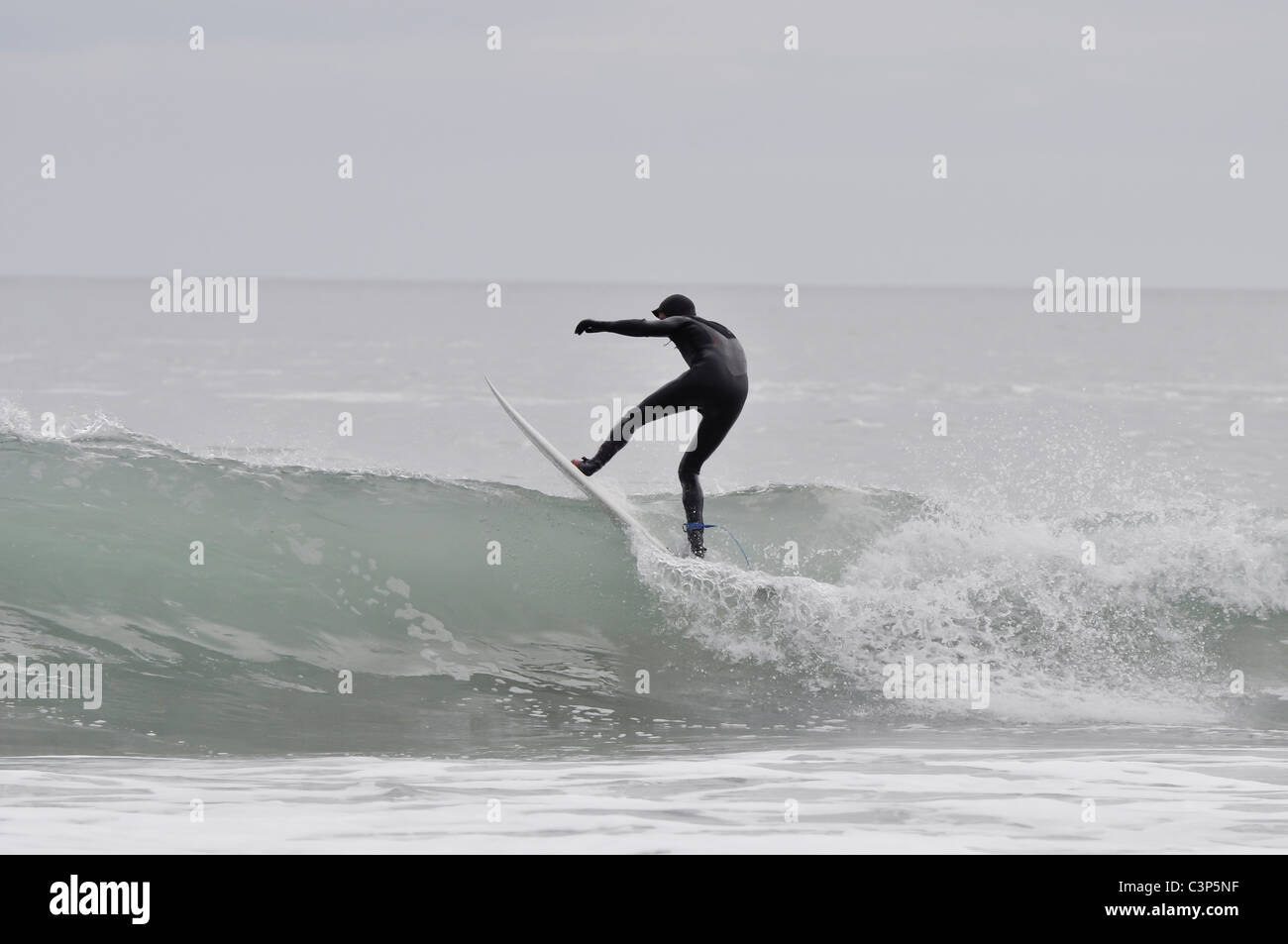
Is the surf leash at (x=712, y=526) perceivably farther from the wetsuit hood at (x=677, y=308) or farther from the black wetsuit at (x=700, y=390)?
the wetsuit hood at (x=677, y=308)

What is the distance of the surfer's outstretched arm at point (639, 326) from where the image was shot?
303 inches

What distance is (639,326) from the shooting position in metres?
7.79

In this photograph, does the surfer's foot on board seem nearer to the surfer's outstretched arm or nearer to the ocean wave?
the ocean wave

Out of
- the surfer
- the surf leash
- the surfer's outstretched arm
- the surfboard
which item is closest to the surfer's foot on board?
the surf leash

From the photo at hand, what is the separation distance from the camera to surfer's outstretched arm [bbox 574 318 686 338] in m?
7.70

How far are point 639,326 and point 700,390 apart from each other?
0.64 meters

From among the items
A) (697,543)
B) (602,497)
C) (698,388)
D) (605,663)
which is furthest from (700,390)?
(605,663)

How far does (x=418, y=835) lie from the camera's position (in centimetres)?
491

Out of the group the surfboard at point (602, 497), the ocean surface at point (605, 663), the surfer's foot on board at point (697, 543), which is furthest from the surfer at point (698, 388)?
the ocean surface at point (605, 663)

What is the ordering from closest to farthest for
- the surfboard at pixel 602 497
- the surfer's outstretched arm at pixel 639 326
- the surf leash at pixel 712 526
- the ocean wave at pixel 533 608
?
the ocean wave at pixel 533 608
the surfer's outstretched arm at pixel 639 326
the surf leash at pixel 712 526
the surfboard at pixel 602 497

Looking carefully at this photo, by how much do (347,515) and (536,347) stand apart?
42.9 m

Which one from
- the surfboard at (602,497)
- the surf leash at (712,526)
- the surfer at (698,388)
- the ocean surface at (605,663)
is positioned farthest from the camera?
the surfboard at (602,497)

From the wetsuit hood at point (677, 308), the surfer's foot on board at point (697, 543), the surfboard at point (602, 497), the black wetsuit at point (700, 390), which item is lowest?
the surfer's foot on board at point (697, 543)

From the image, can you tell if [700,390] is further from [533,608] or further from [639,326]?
[533,608]
